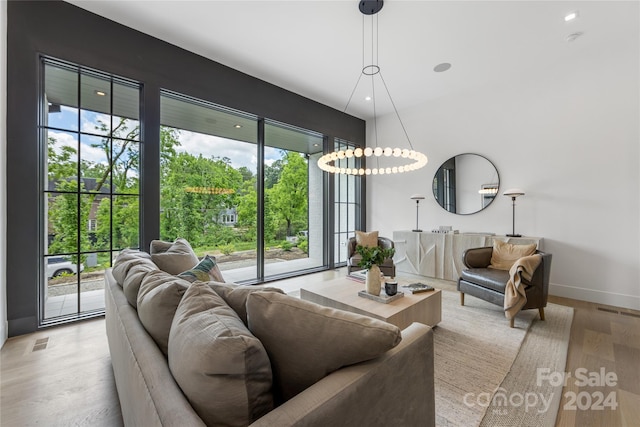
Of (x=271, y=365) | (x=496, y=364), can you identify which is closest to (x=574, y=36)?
(x=496, y=364)

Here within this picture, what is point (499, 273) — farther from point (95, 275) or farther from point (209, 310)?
point (95, 275)

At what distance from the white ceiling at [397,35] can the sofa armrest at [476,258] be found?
261 cm

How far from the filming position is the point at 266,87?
14.4 feet

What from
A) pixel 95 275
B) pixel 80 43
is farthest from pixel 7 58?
pixel 95 275

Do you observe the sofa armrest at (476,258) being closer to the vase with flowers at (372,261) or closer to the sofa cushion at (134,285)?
the vase with flowers at (372,261)

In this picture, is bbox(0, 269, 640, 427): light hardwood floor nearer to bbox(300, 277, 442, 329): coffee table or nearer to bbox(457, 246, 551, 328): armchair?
bbox(457, 246, 551, 328): armchair

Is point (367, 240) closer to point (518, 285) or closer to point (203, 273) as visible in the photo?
point (518, 285)

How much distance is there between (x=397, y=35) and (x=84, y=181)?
3964mm

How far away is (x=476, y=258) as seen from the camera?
344cm

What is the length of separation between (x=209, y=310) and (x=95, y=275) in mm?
3065

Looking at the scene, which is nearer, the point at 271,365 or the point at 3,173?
the point at 271,365

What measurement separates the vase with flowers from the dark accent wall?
2.54 m

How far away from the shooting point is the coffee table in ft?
7.38

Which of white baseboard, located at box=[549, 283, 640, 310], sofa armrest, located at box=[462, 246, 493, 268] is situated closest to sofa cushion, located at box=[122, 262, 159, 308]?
sofa armrest, located at box=[462, 246, 493, 268]
